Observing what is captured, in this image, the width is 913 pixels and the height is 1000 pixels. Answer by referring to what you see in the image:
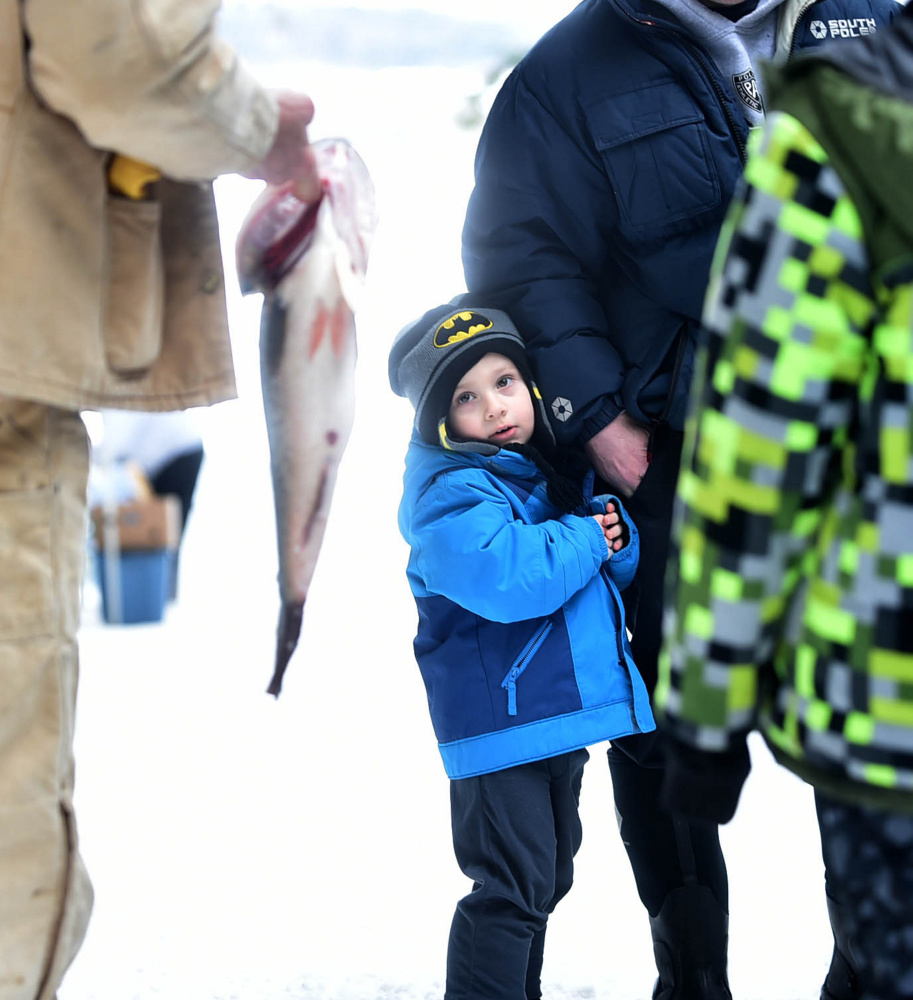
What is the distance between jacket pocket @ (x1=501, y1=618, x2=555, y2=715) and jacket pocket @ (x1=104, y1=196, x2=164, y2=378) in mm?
613

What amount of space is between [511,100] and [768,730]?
37.5 inches

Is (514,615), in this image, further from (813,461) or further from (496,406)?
(813,461)

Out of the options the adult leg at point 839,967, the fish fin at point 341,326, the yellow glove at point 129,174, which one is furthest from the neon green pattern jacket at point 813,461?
the adult leg at point 839,967

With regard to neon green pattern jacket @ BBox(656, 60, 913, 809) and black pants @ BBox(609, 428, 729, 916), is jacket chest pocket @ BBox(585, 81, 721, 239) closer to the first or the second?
black pants @ BBox(609, 428, 729, 916)

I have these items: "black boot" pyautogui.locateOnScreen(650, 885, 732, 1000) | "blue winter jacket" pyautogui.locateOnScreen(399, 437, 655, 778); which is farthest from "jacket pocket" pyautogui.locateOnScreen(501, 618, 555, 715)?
"black boot" pyautogui.locateOnScreen(650, 885, 732, 1000)

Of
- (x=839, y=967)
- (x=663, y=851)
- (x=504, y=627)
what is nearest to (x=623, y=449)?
(x=504, y=627)

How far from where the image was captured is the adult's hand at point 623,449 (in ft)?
4.94

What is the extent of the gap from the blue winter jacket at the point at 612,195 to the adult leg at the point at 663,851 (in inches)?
5.8

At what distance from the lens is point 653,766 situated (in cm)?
157

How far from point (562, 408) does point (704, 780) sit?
69cm

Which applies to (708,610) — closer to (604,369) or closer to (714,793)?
(714,793)

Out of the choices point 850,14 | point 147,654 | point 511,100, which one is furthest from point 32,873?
point 147,654

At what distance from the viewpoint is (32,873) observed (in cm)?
117

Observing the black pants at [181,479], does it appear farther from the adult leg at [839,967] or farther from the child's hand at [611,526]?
the adult leg at [839,967]
